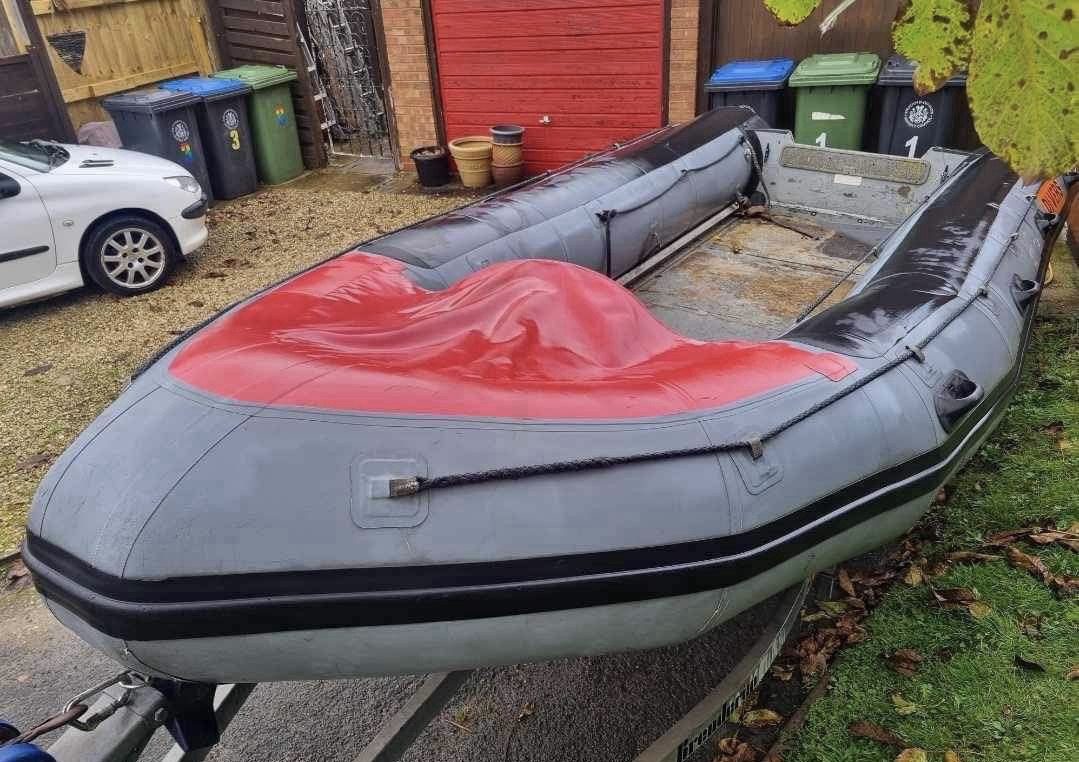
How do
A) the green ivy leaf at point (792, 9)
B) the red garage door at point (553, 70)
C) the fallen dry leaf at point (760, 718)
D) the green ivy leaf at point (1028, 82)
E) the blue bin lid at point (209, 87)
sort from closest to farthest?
1. the green ivy leaf at point (1028, 82)
2. the green ivy leaf at point (792, 9)
3. the fallen dry leaf at point (760, 718)
4. the red garage door at point (553, 70)
5. the blue bin lid at point (209, 87)

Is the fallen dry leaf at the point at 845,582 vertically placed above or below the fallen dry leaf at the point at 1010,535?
below

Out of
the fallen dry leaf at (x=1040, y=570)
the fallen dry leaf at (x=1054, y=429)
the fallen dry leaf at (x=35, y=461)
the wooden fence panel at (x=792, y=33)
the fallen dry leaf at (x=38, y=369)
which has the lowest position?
the fallen dry leaf at (x=35, y=461)

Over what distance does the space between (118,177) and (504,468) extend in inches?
233

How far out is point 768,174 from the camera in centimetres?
573

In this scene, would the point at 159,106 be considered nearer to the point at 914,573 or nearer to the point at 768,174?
the point at 768,174

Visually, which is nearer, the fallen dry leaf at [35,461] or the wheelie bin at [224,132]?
the fallen dry leaf at [35,461]

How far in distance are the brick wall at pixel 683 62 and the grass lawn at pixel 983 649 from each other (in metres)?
5.06

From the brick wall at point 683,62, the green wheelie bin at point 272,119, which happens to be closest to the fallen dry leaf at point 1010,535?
the brick wall at point 683,62

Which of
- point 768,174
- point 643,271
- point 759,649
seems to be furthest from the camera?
point 768,174

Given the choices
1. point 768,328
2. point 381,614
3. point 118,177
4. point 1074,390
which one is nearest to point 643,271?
point 768,328

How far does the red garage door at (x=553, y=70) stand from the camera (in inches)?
319

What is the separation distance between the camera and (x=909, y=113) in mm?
6570

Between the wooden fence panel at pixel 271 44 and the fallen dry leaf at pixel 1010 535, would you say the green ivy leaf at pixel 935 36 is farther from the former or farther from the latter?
the wooden fence panel at pixel 271 44

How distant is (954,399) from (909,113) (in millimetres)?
4590
